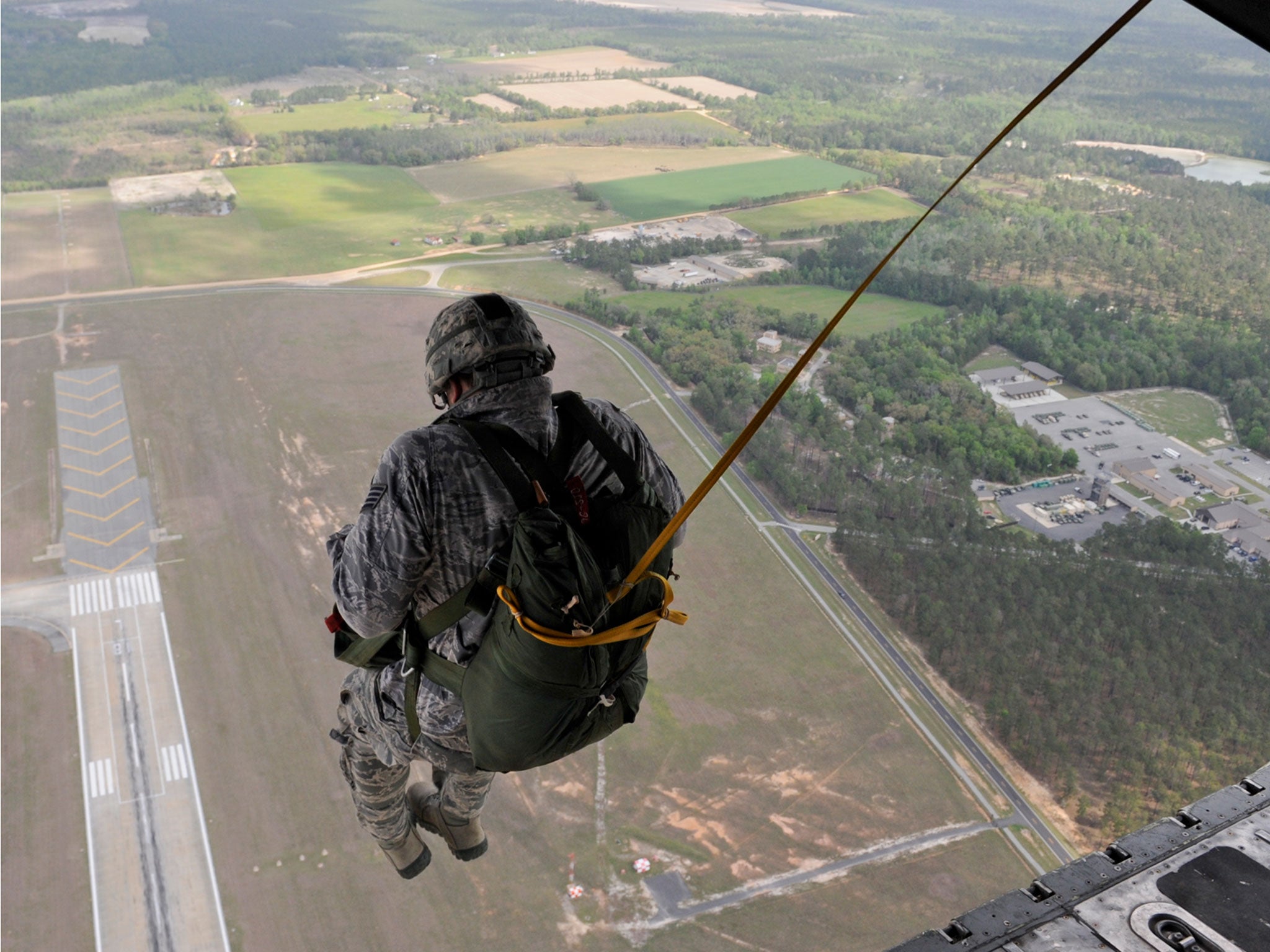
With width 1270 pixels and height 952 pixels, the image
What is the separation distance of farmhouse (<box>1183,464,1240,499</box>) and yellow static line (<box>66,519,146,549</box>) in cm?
2900

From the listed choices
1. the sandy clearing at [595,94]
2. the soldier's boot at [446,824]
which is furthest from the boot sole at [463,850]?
the sandy clearing at [595,94]

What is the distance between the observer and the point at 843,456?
92.1ft

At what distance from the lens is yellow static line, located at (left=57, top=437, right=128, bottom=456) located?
28.8m

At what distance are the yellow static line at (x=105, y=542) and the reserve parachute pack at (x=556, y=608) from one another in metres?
25.6

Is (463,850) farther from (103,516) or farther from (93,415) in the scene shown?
(93,415)

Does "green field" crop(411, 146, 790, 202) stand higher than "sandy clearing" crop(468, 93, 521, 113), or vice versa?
"sandy clearing" crop(468, 93, 521, 113)

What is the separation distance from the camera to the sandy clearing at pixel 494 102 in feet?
192

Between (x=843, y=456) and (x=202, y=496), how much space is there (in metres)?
17.9

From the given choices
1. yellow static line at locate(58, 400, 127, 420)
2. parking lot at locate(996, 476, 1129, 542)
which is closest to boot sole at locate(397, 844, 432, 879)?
parking lot at locate(996, 476, 1129, 542)

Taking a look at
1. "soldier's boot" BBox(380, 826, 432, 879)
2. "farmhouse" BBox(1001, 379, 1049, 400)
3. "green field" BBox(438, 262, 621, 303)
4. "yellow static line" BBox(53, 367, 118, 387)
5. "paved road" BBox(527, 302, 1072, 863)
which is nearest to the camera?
"soldier's boot" BBox(380, 826, 432, 879)

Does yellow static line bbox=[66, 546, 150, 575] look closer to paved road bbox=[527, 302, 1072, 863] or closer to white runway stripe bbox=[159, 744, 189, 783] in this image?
white runway stripe bbox=[159, 744, 189, 783]

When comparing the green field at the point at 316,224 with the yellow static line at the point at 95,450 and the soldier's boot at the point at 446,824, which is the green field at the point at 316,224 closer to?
the yellow static line at the point at 95,450

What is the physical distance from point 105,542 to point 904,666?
64.8 ft

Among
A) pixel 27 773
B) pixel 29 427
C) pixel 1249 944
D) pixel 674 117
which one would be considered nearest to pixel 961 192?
pixel 674 117
